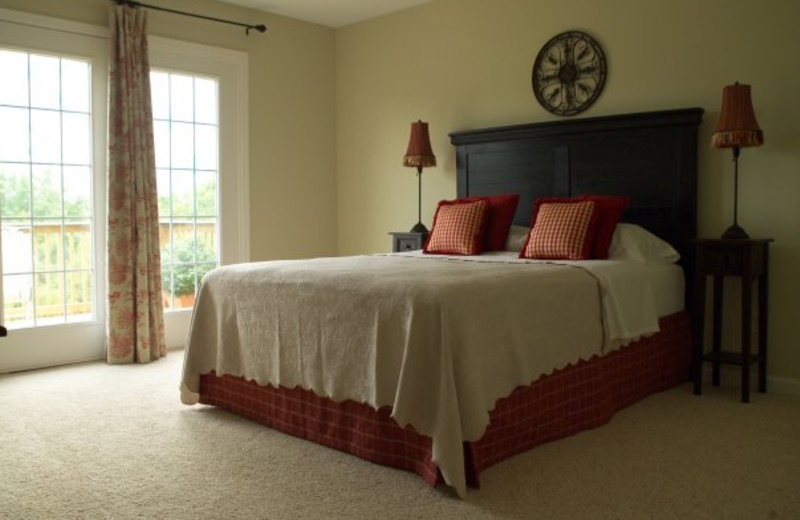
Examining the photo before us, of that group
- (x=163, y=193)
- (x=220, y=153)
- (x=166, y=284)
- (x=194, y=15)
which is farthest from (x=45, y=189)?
(x=194, y=15)

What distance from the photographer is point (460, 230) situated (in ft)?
14.0

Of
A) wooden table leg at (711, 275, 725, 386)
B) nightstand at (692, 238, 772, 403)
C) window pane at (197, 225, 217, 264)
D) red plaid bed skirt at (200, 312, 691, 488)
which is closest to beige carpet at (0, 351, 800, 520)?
red plaid bed skirt at (200, 312, 691, 488)

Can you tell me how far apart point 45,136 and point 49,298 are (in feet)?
3.32

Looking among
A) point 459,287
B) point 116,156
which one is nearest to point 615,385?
point 459,287

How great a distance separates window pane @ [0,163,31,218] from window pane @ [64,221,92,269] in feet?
0.91

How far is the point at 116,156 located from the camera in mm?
4516

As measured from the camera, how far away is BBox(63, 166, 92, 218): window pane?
450cm

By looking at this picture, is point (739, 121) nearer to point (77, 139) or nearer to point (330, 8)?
point (330, 8)

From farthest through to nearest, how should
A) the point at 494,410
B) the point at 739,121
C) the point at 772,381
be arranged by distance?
the point at 772,381, the point at 739,121, the point at 494,410

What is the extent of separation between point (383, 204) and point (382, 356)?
326 cm

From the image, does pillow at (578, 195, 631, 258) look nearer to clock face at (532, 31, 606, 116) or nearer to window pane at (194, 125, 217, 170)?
clock face at (532, 31, 606, 116)

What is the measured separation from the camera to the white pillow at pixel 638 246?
12.4 ft

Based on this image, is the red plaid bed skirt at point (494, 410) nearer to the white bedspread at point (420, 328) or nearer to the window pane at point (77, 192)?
the white bedspread at point (420, 328)

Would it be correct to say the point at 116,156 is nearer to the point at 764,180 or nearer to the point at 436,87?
the point at 436,87
